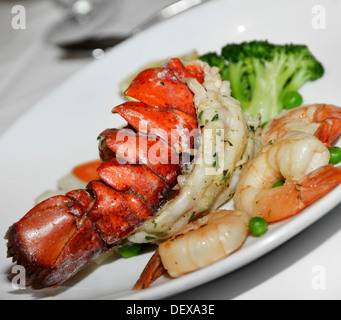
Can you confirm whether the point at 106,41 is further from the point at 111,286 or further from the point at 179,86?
the point at 111,286

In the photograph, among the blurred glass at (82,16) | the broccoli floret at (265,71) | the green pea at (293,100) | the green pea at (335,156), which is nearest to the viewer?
the green pea at (335,156)

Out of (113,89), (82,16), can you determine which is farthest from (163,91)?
(82,16)

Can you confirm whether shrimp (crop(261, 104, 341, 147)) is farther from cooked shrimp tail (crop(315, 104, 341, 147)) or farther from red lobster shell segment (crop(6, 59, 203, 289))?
red lobster shell segment (crop(6, 59, 203, 289))

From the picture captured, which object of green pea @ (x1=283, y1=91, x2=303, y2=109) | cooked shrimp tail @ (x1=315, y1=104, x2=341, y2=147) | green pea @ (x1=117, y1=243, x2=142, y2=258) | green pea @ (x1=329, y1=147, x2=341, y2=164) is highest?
green pea @ (x1=283, y1=91, x2=303, y2=109)

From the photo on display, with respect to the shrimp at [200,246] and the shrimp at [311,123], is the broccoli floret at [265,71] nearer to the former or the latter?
the shrimp at [311,123]

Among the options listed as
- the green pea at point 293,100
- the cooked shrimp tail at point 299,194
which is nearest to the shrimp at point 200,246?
Result: the cooked shrimp tail at point 299,194

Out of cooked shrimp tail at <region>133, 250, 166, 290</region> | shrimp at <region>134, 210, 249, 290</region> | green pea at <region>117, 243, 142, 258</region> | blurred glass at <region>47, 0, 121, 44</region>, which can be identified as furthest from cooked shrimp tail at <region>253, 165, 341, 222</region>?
blurred glass at <region>47, 0, 121, 44</region>
